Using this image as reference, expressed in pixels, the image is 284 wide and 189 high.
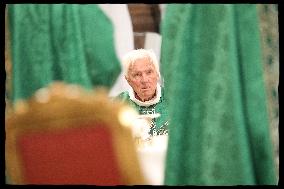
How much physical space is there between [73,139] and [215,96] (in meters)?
0.56

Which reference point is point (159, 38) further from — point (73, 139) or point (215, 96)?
point (73, 139)

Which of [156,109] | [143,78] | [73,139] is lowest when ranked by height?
[73,139]

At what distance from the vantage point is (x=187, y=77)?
57.6 inches

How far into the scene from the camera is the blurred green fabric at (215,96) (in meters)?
1.41

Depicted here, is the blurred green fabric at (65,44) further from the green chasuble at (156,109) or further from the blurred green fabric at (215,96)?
the blurred green fabric at (215,96)

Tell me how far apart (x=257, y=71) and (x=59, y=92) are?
745 millimetres

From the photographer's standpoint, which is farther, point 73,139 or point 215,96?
point 73,139

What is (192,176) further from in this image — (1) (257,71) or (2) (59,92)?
(2) (59,92)

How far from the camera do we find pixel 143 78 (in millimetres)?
1508

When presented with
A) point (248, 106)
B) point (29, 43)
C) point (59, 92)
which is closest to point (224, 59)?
point (248, 106)

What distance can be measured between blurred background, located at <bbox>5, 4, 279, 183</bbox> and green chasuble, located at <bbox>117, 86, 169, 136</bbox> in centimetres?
4

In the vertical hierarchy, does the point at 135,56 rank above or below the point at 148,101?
above

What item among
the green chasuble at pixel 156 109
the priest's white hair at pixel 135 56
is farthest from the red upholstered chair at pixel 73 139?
the priest's white hair at pixel 135 56

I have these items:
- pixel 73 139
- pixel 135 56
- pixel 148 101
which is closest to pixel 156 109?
pixel 148 101
